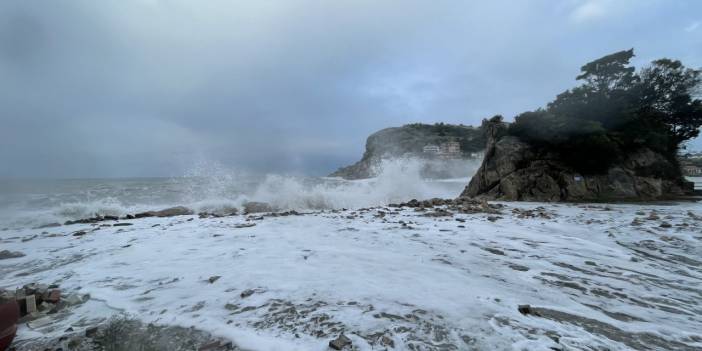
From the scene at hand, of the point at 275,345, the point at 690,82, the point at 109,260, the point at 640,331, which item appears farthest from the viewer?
the point at 690,82

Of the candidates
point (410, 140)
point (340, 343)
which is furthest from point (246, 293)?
point (410, 140)

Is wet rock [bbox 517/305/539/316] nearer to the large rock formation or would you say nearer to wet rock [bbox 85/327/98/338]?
wet rock [bbox 85/327/98/338]

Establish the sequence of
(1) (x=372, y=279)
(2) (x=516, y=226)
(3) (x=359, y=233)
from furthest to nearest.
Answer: (2) (x=516, y=226) < (3) (x=359, y=233) < (1) (x=372, y=279)

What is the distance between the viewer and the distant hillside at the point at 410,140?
55.0 meters

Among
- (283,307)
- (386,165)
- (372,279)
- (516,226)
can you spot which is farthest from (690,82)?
(283,307)

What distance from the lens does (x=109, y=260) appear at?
4.19 meters

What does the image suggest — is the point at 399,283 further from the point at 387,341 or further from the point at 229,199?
the point at 229,199

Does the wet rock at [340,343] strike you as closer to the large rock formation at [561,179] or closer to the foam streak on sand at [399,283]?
the foam streak on sand at [399,283]

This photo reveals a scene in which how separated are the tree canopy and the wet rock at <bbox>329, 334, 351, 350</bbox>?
14838 millimetres

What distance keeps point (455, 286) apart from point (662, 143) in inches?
689

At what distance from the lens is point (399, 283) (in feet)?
10.0

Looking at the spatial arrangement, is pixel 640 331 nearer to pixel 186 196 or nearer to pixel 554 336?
pixel 554 336

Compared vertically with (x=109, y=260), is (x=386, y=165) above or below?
above

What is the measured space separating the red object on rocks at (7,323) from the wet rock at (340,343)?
2.25m
